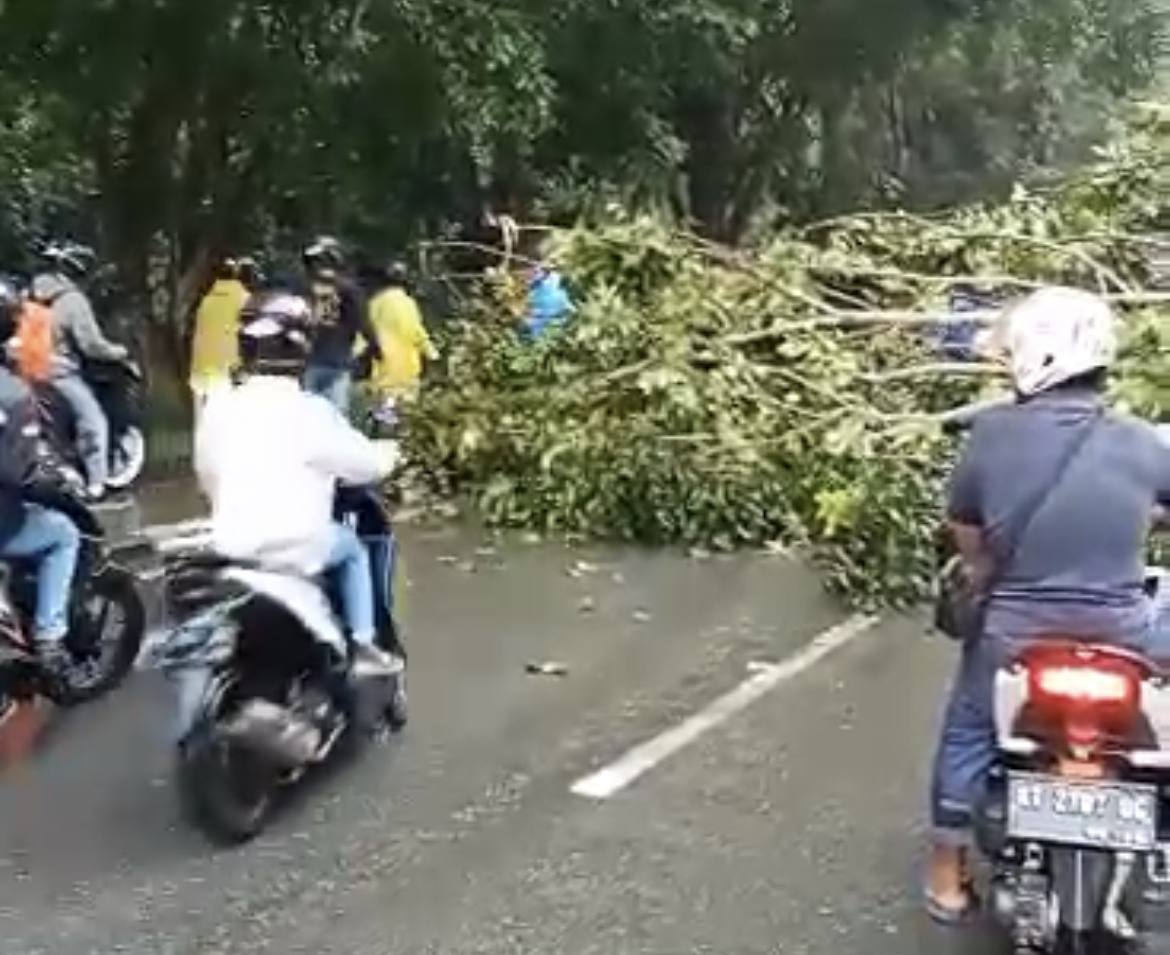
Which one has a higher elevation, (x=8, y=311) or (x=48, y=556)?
(x=8, y=311)

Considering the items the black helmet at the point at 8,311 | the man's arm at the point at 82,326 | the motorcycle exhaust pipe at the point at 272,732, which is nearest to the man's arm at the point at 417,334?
the man's arm at the point at 82,326

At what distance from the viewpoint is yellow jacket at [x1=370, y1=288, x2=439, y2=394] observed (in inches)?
598

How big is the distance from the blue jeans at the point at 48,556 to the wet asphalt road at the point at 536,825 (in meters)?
0.41

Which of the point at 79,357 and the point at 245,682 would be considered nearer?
the point at 245,682

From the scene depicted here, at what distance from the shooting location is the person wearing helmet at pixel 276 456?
6953 mm

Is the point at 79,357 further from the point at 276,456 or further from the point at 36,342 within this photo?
the point at 276,456

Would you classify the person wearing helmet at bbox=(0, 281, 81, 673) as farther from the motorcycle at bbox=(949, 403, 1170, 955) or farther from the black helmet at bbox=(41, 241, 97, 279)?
the black helmet at bbox=(41, 241, 97, 279)

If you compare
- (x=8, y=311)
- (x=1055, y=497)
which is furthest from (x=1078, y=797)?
(x=8, y=311)

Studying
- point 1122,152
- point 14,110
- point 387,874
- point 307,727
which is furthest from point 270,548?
point 14,110

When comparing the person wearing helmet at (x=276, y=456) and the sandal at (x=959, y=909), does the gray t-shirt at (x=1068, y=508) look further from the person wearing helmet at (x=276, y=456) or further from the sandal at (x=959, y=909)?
the person wearing helmet at (x=276, y=456)

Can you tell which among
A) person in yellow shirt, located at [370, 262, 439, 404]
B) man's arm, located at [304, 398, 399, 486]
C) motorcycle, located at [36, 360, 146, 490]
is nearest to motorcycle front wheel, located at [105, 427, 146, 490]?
motorcycle, located at [36, 360, 146, 490]

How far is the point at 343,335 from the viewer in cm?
1500

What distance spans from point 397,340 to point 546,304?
1805 millimetres

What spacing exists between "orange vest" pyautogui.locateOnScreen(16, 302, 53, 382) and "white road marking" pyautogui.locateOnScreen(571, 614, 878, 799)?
230 inches
